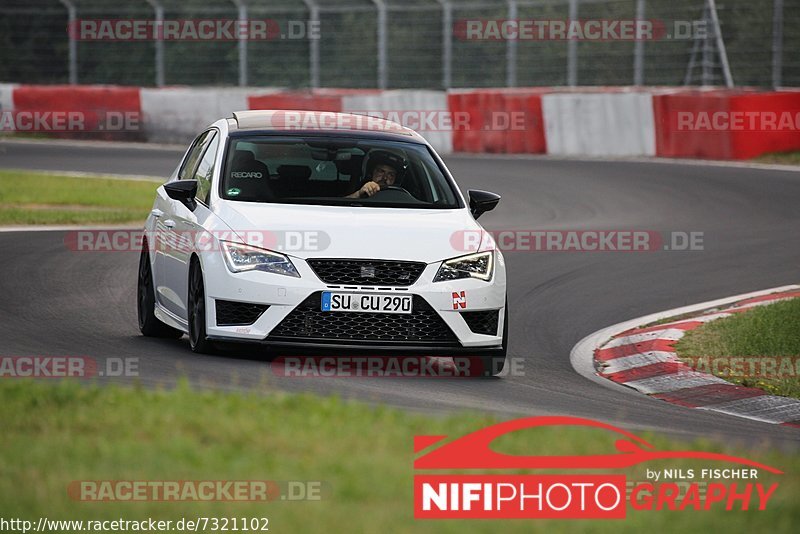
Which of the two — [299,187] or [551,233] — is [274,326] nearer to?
[299,187]

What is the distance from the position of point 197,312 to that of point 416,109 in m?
19.7

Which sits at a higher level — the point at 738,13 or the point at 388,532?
the point at 738,13

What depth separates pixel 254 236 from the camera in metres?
9.05

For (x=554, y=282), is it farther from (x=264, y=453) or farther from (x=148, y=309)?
(x=264, y=453)

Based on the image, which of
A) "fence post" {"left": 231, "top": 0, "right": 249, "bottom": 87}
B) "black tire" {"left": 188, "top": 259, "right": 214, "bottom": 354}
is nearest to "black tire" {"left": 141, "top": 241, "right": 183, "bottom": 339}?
"black tire" {"left": 188, "top": 259, "right": 214, "bottom": 354}

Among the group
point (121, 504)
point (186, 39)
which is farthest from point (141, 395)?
point (186, 39)

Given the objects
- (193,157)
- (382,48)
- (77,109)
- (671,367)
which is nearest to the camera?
(671,367)

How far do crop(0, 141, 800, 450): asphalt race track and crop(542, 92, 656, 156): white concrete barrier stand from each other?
988 millimetres

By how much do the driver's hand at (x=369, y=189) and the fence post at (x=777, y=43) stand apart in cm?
1690

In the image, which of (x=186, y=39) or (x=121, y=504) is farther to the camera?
(x=186, y=39)

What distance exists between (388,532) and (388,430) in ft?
5.05

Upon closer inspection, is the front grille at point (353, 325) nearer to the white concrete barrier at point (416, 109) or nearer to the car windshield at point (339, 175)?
the car windshield at point (339, 175)

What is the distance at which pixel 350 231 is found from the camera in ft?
29.8

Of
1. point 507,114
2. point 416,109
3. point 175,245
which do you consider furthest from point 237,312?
point 416,109
